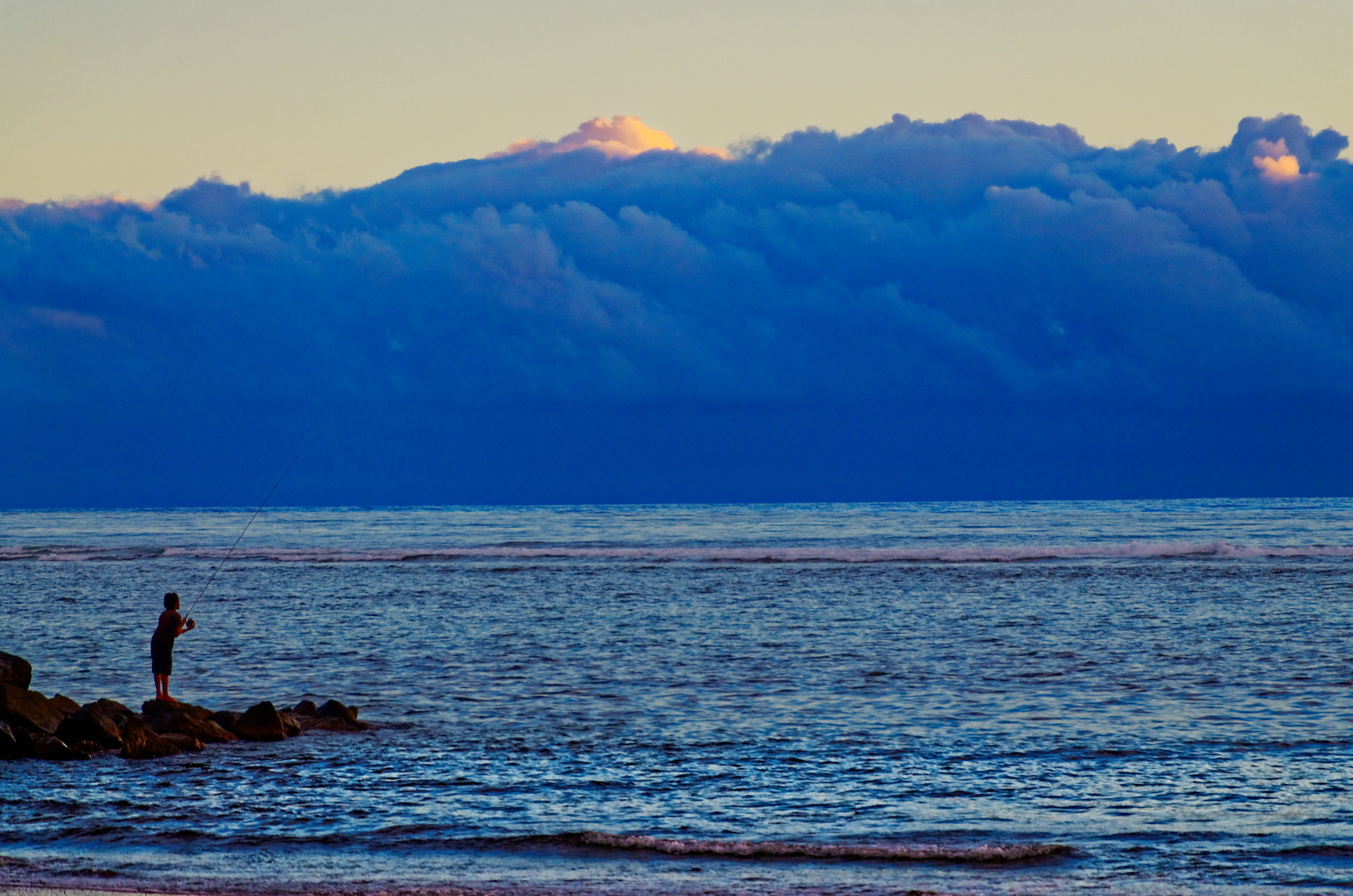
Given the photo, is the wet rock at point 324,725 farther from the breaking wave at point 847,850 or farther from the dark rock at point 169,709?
the breaking wave at point 847,850

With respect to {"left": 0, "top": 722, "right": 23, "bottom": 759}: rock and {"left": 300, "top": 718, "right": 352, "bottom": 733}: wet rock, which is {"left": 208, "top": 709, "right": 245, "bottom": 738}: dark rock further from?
{"left": 0, "top": 722, "right": 23, "bottom": 759}: rock

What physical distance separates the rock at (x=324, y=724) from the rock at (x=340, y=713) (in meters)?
0.05

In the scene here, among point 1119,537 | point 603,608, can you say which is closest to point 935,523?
point 1119,537

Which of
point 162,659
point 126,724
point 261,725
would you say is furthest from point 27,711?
point 261,725

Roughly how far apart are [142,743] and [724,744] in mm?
6236

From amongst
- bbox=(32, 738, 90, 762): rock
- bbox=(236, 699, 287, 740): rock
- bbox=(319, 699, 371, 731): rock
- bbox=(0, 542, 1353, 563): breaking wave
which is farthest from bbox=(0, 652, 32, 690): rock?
bbox=(0, 542, 1353, 563): breaking wave

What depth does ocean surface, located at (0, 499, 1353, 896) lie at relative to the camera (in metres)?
7.90

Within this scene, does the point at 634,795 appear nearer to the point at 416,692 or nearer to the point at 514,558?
the point at 416,692

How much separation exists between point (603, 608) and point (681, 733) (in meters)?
14.9

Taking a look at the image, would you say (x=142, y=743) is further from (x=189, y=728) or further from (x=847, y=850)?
(x=847, y=850)

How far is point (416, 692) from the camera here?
15.6m

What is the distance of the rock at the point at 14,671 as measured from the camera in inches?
493

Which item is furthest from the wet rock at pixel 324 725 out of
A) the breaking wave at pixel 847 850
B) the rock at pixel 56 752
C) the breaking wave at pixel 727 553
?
the breaking wave at pixel 727 553

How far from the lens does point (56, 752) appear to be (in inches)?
456
